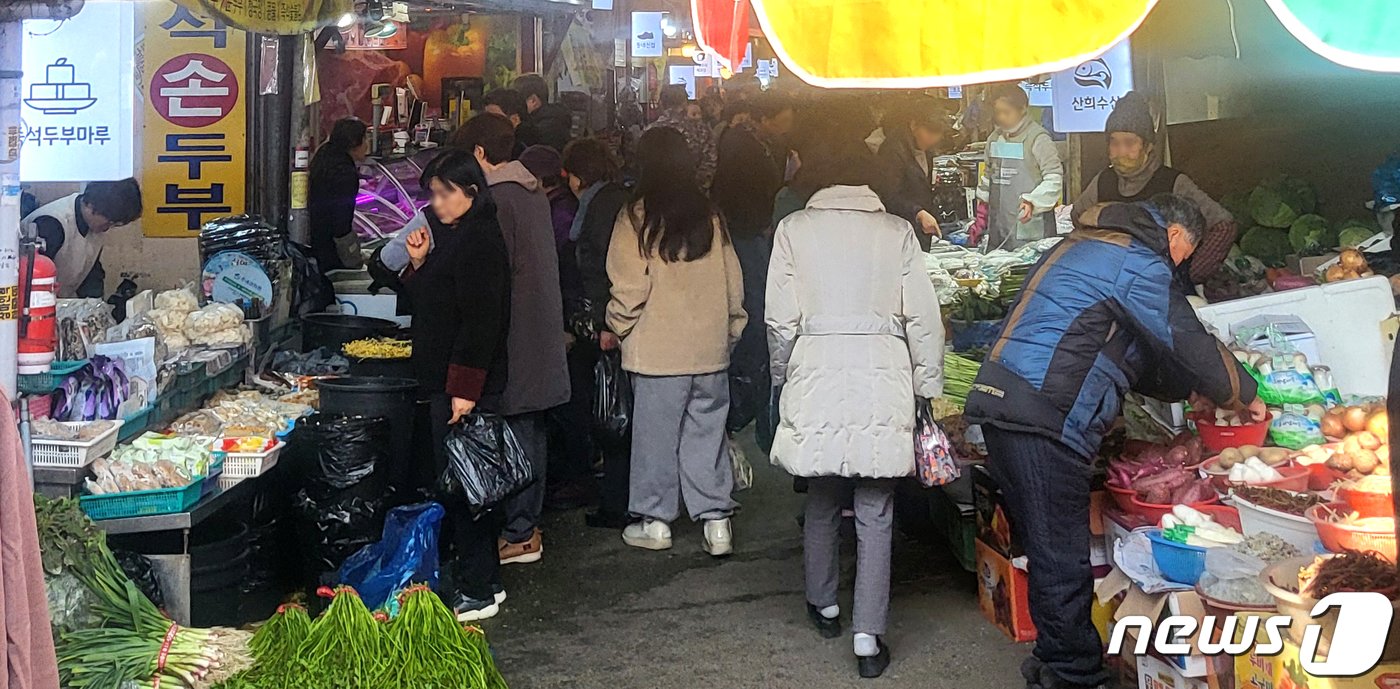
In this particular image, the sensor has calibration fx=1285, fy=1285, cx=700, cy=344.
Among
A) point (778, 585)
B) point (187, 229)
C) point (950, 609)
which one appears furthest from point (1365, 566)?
point (187, 229)

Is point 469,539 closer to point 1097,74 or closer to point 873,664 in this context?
point 873,664

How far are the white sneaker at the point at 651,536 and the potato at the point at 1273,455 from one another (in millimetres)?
3192

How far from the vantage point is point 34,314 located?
4.52 meters

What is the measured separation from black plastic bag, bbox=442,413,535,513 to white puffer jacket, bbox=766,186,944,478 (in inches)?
49.0

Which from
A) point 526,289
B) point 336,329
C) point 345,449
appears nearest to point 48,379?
point 345,449

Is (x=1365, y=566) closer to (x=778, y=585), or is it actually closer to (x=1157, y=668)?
(x=1157, y=668)

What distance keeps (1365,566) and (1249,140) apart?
18.2 ft

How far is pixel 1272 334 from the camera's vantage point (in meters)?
5.63

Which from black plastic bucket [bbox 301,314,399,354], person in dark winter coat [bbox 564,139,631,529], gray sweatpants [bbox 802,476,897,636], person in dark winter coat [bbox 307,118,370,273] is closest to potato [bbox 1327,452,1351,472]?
gray sweatpants [bbox 802,476,897,636]

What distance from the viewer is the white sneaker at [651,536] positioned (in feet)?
23.2

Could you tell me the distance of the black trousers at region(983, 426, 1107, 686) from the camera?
15.3 ft

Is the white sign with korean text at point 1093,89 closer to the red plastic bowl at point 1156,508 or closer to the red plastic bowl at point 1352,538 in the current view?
the red plastic bowl at point 1156,508

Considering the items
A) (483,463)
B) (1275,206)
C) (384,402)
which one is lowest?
(483,463)

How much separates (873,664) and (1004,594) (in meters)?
0.77
